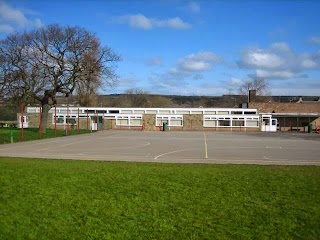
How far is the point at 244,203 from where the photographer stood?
7934 millimetres

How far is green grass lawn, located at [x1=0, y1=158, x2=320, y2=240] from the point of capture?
621cm

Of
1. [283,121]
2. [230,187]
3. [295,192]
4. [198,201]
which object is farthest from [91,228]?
[283,121]

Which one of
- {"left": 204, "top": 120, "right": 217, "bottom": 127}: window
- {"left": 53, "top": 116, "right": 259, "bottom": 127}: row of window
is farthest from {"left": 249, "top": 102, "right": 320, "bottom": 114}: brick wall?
{"left": 204, "top": 120, "right": 217, "bottom": 127}: window

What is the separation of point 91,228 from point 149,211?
1.35 metres

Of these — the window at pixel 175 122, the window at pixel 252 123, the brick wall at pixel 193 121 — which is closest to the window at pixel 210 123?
the brick wall at pixel 193 121

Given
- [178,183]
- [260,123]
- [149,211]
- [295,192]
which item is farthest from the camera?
[260,123]

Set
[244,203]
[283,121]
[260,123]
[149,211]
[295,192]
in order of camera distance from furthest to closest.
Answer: [283,121] < [260,123] < [295,192] < [244,203] < [149,211]

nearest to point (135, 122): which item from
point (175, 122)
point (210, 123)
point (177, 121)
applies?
point (175, 122)

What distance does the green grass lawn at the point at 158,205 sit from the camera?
6215mm

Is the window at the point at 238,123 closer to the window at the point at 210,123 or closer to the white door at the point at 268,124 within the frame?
the window at the point at 210,123

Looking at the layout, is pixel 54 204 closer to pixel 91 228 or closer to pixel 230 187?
pixel 91 228

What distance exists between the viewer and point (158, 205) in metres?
7.71

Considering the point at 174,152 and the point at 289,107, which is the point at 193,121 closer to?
the point at 289,107

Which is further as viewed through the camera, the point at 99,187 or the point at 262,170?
the point at 262,170
